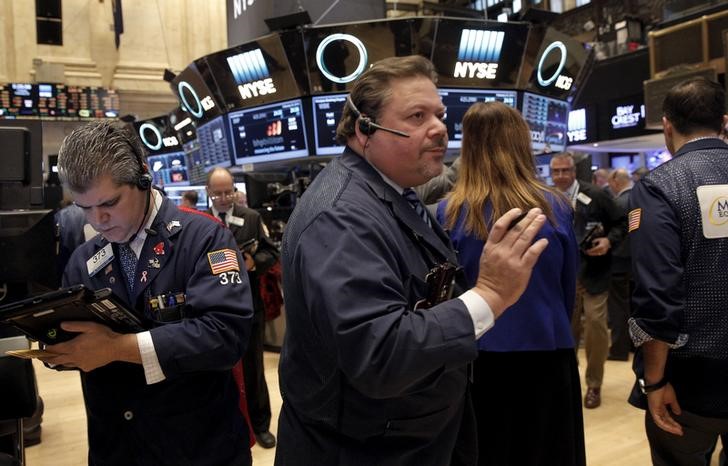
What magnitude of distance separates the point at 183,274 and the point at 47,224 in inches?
17.1

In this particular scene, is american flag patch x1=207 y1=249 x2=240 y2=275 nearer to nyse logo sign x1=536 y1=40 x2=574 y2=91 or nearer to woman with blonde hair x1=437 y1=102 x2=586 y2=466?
woman with blonde hair x1=437 y1=102 x2=586 y2=466

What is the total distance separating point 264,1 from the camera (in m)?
6.98

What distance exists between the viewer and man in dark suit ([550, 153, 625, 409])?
450 centimetres

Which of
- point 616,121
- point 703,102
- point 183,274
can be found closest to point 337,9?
point 703,102

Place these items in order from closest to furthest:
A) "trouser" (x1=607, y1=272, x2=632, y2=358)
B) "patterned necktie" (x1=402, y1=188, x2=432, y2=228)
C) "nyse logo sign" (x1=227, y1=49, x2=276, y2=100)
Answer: "patterned necktie" (x1=402, y1=188, x2=432, y2=228)
"trouser" (x1=607, y1=272, x2=632, y2=358)
"nyse logo sign" (x1=227, y1=49, x2=276, y2=100)

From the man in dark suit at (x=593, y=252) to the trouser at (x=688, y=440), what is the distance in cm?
235

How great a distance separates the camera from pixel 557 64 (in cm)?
670

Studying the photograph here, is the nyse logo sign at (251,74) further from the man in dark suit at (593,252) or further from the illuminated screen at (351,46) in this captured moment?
the man in dark suit at (593,252)

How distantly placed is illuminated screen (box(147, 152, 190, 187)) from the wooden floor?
6.45 m

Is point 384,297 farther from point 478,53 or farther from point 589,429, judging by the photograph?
point 478,53

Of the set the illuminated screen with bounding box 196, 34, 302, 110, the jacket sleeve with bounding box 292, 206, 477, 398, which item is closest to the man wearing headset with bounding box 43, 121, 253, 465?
the jacket sleeve with bounding box 292, 206, 477, 398

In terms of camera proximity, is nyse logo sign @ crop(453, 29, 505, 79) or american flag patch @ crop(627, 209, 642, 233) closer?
american flag patch @ crop(627, 209, 642, 233)

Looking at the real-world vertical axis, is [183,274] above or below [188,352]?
above

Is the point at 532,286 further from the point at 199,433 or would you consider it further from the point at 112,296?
the point at 112,296
